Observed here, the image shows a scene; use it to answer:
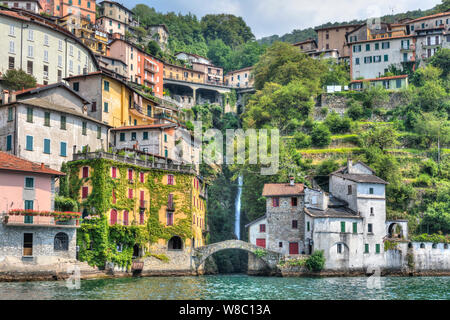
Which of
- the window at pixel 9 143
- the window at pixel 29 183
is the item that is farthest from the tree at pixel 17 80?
the window at pixel 29 183

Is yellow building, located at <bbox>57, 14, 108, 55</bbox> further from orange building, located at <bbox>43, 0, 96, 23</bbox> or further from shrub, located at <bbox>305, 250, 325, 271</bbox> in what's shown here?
shrub, located at <bbox>305, 250, 325, 271</bbox>

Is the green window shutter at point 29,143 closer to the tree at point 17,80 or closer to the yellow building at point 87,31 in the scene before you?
the tree at point 17,80

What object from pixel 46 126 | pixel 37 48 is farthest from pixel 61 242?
pixel 37 48

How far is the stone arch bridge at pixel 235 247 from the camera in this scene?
57906 millimetres

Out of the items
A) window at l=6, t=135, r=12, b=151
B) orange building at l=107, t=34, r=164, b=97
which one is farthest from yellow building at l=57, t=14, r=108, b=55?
window at l=6, t=135, r=12, b=151

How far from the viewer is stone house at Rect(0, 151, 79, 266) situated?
150ft

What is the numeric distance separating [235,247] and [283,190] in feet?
28.4

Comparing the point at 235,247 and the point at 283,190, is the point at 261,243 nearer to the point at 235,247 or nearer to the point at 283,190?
the point at 235,247

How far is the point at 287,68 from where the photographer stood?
9700cm

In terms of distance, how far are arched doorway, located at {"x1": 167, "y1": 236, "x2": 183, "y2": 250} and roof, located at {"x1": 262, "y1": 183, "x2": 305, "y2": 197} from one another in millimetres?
10099

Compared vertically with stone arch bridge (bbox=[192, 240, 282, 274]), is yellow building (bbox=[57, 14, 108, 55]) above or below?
above

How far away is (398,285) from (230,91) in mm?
74027
